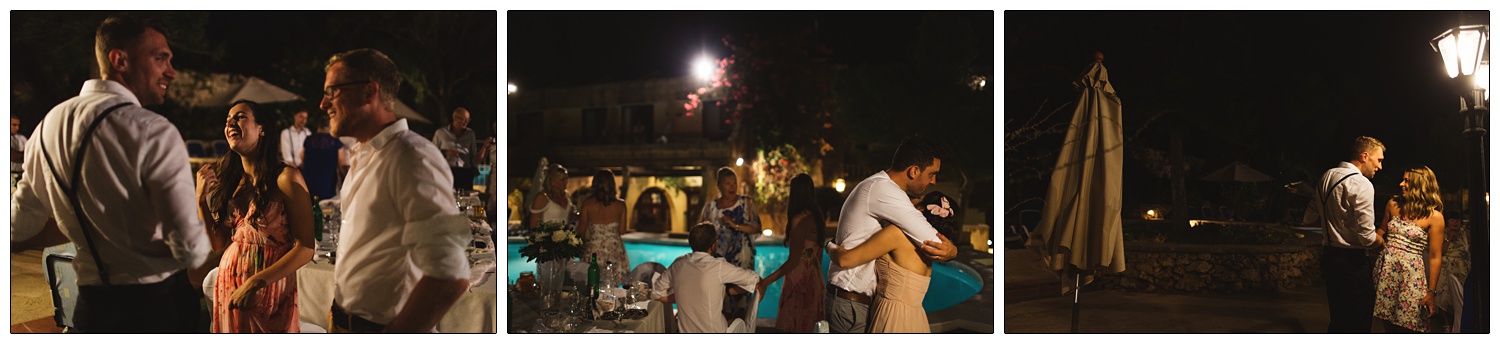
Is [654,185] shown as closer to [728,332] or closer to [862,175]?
[862,175]

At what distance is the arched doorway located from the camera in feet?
45.4

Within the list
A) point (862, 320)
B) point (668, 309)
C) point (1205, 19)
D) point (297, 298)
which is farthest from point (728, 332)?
point (1205, 19)

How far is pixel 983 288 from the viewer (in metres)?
7.97

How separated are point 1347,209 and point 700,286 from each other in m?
3.74

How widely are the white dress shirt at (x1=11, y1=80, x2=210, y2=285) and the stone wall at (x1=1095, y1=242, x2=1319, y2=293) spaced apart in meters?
6.23

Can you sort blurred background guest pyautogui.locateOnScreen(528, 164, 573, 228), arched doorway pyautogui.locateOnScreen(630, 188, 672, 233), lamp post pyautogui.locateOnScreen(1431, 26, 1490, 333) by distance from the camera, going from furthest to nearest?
arched doorway pyautogui.locateOnScreen(630, 188, 672, 233) → blurred background guest pyautogui.locateOnScreen(528, 164, 573, 228) → lamp post pyautogui.locateOnScreen(1431, 26, 1490, 333)

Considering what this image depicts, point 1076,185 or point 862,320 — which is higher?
point 1076,185

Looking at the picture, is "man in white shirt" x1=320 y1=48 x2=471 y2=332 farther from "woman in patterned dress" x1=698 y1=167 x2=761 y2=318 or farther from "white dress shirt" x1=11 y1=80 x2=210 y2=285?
"woman in patterned dress" x1=698 y1=167 x2=761 y2=318

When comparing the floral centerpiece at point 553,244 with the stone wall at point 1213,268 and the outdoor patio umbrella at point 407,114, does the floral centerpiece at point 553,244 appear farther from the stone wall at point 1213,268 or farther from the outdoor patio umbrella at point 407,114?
the stone wall at point 1213,268

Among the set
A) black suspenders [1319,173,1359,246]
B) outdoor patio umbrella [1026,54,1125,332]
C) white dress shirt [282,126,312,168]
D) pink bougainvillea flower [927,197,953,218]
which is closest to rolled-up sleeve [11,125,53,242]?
white dress shirt [282,126,312,168]

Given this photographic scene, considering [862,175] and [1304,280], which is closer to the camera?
[1304,280]

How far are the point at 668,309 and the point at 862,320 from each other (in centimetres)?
112

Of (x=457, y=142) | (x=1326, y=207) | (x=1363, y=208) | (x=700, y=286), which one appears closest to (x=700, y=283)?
(x=700, y=286)

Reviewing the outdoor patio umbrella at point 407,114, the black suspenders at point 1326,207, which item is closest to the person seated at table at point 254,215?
the outdoor patio umbrella at point 407,114
